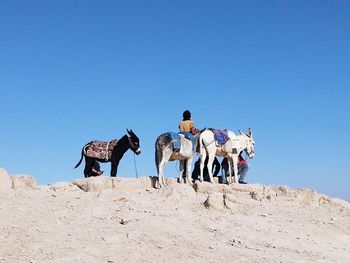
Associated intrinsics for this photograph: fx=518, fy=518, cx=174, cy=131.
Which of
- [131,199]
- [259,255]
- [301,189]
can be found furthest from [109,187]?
[301,189]

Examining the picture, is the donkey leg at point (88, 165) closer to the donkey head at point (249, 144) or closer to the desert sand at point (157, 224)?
the desert sand at point (157, 224)

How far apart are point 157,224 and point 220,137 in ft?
18.1

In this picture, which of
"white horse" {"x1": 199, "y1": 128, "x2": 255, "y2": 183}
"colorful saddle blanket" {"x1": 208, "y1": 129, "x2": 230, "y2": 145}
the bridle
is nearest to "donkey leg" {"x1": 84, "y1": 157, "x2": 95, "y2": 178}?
the bridle

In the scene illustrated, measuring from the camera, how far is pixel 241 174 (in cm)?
1695

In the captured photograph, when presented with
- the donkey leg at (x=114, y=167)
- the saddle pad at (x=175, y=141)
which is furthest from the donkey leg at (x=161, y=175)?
the donkey leg at (x=114, y=167)

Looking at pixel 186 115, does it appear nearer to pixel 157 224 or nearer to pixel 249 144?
pixel 249 144

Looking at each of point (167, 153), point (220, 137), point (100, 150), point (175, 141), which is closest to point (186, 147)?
point (175, 141)

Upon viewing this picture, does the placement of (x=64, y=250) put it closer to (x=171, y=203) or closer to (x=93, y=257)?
(x=93, y=257)

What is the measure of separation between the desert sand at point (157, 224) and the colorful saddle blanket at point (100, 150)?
1.50 m

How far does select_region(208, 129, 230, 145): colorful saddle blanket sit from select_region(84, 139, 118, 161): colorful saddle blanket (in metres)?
3.01

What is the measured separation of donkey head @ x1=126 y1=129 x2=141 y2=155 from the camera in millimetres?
15250

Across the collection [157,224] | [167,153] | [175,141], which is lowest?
[157,224]

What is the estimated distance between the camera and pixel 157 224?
10820 millimetres

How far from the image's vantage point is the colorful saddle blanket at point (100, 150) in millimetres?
15141
